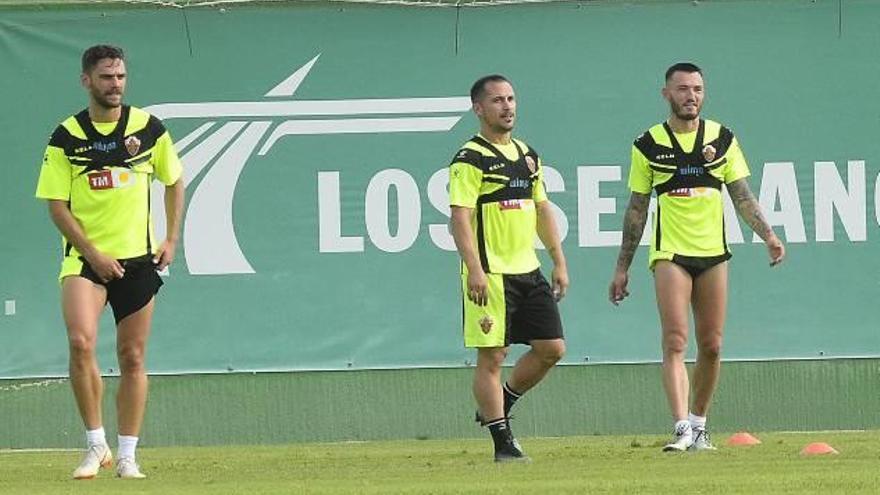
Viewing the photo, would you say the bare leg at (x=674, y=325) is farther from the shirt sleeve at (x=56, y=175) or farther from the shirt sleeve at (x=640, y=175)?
the shirt sleeve at (x=56, y=175)

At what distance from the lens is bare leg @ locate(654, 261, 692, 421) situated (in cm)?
1165

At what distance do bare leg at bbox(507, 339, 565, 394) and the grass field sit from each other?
43cm

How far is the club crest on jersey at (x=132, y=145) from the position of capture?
10.5m

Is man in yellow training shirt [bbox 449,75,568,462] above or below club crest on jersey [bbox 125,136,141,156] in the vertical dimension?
below

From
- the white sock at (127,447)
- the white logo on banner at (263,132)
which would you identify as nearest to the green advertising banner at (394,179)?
the white logo on banner at (263,132)

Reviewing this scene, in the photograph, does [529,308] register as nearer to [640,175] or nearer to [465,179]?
[465,179]

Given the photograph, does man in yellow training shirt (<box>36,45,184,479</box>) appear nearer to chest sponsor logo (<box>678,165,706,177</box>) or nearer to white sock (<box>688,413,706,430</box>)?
chest sponsor logo (<box>678,165,706,177</box>)

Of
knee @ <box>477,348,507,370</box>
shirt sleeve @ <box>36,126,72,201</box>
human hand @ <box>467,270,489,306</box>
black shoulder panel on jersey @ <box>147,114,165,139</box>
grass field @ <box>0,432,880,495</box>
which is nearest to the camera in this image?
grass field @ <box>0,432,880,495</box>

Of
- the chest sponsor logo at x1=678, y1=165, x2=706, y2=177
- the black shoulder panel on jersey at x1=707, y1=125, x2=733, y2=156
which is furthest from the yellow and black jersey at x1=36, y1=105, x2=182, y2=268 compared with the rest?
the black shoulder panel on jersey at x1=707, y1=125, x2=733, y2=156

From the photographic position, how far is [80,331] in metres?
10.3

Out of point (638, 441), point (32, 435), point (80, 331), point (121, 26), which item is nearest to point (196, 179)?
point (121, 26)

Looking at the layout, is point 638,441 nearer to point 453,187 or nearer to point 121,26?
point 453,187

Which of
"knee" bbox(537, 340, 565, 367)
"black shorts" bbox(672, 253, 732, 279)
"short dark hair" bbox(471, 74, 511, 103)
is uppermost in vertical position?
"short dark hair" bbox(471, 74, 511, 103)

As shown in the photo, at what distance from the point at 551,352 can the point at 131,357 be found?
2179 mm
